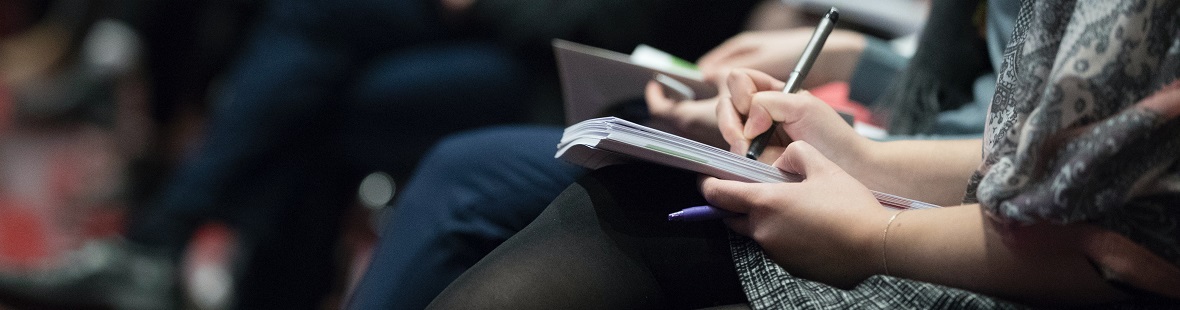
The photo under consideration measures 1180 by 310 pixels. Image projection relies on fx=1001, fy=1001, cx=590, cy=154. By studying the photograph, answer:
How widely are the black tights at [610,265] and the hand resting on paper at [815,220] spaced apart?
0.04 m

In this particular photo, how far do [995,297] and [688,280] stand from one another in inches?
6.9

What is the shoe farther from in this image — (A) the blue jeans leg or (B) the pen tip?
(B) the pen tip

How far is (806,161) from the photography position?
23.5 inches

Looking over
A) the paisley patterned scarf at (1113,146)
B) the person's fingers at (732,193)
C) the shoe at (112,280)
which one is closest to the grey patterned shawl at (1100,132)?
the paisley patterned scarf at (1113,146)

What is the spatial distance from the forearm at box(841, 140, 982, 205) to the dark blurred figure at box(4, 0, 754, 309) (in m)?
0.74

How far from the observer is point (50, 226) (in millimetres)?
1937

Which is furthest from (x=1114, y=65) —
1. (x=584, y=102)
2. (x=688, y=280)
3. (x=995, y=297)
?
(x=584, y=102)

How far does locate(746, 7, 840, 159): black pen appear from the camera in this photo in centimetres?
68

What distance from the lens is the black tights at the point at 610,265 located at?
0.61 metres

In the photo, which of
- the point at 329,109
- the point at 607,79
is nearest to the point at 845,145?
the point at 607,79

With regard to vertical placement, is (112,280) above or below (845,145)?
below

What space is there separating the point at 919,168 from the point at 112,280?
4.28ft

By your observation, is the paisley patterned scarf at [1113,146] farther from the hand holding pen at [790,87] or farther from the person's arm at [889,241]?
the hand holding pen at [790,87]

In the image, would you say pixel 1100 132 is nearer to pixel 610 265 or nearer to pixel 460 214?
pixel 610 265
